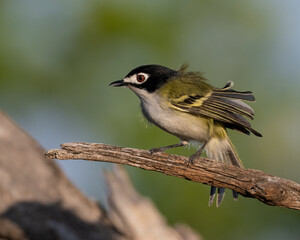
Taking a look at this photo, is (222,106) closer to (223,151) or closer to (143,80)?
(223,151)

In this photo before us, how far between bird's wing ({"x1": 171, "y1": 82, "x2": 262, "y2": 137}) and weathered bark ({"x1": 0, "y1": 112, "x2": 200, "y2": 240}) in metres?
2.50

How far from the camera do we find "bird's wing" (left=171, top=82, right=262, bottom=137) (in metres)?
6.96

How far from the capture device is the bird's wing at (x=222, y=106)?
6957 mm

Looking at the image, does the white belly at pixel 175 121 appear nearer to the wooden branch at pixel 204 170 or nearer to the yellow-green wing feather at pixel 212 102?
the yellow-green wing feather at pixel 212 102

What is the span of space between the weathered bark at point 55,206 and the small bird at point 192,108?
1952mm

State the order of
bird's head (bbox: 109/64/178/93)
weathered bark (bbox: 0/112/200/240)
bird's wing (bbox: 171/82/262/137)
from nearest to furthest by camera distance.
A: bird's wing (bbox: 171/82/262/137)
bird's head (bbox: 109/64/178/93)
weathered bark (bbox: 0/112/200/240)

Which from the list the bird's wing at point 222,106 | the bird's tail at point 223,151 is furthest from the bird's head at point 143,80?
the bird's tail at point 223,151

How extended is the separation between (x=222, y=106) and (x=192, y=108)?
0.43 m

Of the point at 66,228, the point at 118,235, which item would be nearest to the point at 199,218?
the point at 118,235

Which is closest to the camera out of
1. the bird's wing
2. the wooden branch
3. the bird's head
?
the wooden branch

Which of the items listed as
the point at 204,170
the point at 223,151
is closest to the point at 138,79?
the point at 223,151

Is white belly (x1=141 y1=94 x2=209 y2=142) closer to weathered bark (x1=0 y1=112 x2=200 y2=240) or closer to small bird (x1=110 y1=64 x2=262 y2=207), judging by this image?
small bird (x1=110 y1=64 x2=262 y2=207)

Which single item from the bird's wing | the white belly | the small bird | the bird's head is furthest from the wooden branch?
the bird's head

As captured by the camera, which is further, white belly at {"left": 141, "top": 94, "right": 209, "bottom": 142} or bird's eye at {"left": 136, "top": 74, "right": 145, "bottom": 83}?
bird's eye at {"left": 136, "top": 74, "right": 145, "bottom": 83}
